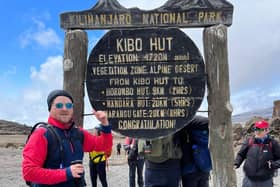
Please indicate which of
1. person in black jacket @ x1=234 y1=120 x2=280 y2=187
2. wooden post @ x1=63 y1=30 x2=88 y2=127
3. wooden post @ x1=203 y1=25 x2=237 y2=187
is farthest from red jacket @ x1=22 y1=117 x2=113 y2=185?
person in black jacket @ x1=234 y1=120 x2=280 y2=187

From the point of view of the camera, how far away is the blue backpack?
17.3ft

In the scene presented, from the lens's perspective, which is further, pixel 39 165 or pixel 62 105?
pixel 62 105

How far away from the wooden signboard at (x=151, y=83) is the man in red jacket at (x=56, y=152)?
855 millimetres

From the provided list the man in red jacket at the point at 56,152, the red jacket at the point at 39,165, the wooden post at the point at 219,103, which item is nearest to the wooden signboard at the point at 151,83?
the wooden post at the point at 219,103

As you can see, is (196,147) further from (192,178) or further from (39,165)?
(39,165)

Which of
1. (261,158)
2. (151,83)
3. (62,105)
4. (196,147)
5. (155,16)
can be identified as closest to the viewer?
(62,105)

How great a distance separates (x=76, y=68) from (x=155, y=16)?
3.40 feet

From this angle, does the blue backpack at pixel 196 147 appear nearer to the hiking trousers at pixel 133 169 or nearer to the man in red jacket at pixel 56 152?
the man in red jacket at pixel 56 152

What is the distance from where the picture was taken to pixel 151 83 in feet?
15.1

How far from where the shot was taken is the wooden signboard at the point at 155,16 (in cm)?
469

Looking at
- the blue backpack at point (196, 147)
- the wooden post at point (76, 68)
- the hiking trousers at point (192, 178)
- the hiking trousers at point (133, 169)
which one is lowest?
the hiking trousers at point (133, 169)

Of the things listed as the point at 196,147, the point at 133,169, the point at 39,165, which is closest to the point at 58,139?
the point at 39,165

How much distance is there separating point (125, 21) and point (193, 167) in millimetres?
2011

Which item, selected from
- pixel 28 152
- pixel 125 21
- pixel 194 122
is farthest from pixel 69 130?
pixel 194 122
